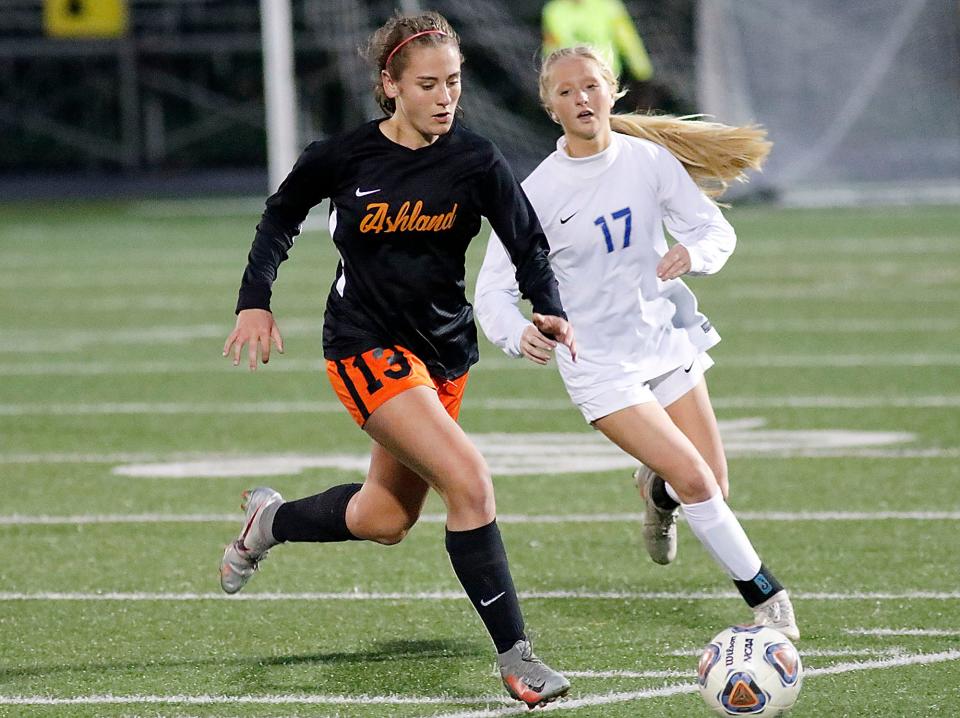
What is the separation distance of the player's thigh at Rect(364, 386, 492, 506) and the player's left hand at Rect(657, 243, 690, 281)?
2.62 feet

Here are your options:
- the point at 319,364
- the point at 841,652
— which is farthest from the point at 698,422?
the point at 319,364

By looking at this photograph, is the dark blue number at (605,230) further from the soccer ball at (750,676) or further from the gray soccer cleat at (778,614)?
the soccer ball at (750,676)

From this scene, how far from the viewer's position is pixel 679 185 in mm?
5566

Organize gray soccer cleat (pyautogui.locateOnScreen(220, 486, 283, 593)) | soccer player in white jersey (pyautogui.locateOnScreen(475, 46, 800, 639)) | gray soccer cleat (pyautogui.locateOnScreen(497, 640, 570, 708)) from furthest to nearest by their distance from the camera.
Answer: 1. gray soccer cleat (pyautogui.locateOnScreen(220, 486, 283, 593))
2. soccer player in white jersey (pyautogui.locateOnScreen(475, 46, 800, 639))
3. gray soccer cleat (pyautogui.locateOnScreen(497, 640, 570, 708))

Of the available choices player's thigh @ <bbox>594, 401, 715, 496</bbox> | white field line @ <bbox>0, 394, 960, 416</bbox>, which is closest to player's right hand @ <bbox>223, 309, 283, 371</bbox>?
player's thigh @ <bbox>594, 401, 715, 496</bbox>

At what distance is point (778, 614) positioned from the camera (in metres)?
Answer: 5.29

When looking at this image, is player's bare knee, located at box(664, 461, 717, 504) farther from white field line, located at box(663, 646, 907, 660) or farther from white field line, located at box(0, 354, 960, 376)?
white field line, located at box(0, 354, 960, 376)

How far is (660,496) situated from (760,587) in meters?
0.85

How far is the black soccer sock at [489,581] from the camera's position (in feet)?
15.8

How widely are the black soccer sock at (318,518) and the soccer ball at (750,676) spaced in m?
1.33

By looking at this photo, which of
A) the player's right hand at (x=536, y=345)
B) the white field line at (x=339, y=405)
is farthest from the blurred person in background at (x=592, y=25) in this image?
the player's right hand at (x=536, y=345)

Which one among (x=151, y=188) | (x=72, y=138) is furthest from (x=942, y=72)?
(x=72, y=138)

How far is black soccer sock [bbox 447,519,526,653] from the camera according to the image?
189 inches

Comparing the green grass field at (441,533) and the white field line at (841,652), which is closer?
the green grass field at (441,533)
